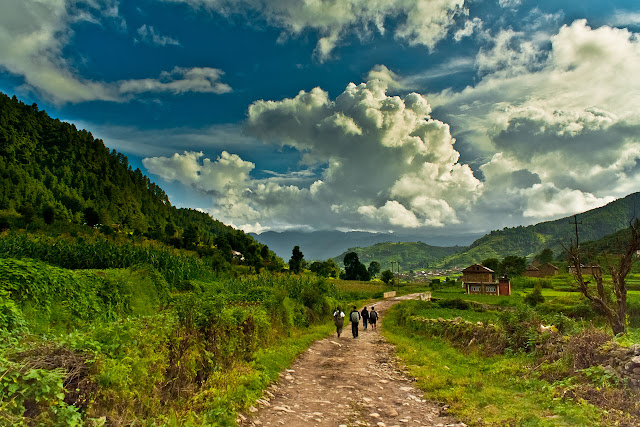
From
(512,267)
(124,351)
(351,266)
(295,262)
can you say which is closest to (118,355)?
(124,351)

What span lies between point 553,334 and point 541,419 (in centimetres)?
754

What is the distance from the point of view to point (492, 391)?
11.3 m

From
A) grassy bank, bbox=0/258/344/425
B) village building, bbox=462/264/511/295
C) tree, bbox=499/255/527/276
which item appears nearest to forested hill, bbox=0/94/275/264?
village building, bbox=462/264/511/295

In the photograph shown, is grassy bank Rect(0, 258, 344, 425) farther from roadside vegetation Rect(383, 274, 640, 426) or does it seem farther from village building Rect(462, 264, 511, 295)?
village building Rect(462, 264, 511, 295)

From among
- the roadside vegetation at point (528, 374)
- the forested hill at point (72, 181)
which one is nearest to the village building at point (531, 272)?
the forested hill at point (72, 181)

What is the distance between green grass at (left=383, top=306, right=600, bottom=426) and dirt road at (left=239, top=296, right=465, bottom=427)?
61cm

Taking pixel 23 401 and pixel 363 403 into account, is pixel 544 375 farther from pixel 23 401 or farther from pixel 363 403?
pixel 23 401

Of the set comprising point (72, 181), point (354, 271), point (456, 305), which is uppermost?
point (72, 181)

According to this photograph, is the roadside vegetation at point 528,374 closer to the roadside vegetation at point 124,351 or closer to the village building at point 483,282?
the roadside vegetation at point 124,351

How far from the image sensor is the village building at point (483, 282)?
91.5 m

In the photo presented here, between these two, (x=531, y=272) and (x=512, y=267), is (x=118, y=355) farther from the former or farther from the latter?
(x=531, y=272)

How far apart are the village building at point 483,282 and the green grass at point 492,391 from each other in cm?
8108

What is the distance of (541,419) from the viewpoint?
8.56 metres

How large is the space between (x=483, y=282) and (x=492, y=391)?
94.6 metres
